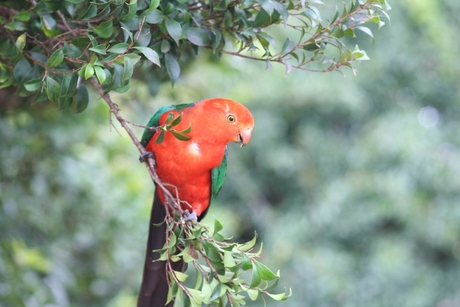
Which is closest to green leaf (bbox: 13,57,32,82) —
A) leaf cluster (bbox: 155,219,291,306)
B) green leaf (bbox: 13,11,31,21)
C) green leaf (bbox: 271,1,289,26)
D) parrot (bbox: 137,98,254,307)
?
green leaf (bbox: 13,11,31,21)

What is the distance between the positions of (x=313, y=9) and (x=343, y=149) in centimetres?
531

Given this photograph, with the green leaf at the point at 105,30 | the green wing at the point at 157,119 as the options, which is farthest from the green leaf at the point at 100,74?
the green wing at the point at 157,119

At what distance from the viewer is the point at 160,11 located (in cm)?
144

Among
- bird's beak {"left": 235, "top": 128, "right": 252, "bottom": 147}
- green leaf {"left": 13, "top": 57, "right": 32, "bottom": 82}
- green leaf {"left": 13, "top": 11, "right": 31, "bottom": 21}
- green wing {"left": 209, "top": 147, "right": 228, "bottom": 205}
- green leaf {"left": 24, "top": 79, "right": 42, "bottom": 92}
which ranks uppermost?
green leaf {"left": 13, "top": 11, "right": 31, "bottom": 21}

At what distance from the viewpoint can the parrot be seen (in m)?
1.97

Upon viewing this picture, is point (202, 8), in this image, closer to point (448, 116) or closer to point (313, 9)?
point (313, 9)

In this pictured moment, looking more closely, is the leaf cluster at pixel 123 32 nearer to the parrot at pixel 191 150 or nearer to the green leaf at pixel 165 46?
the green leaf at pixel 165 46

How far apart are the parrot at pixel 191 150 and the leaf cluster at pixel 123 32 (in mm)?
313

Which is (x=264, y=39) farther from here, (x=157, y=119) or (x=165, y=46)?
(x=157, y=119)

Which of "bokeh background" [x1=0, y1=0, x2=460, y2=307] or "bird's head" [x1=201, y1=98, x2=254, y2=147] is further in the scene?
"bokeh background" [x1=0, y1=0, x2=460, y2=307]

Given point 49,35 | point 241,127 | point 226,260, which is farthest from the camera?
point 241,127

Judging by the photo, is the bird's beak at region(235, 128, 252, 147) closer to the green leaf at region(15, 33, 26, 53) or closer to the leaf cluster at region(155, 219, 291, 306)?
the leaf cluster at region(155, 219, 291, 306)

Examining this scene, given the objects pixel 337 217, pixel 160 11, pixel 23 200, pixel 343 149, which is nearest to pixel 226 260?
pixel 160 11

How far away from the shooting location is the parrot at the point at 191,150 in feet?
6.47
